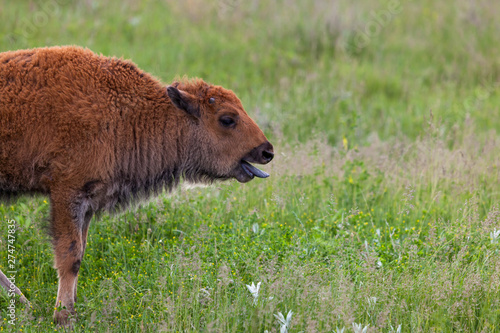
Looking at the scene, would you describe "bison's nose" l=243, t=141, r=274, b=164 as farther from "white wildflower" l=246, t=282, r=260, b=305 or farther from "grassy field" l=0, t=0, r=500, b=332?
"white wildflower" l=246, t=282, r=260, b=305

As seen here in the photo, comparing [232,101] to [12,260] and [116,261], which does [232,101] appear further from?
[12,260]

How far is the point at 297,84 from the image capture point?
1045 cm

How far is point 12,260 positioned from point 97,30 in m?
7.30

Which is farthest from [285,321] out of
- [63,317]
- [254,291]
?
[63,317]

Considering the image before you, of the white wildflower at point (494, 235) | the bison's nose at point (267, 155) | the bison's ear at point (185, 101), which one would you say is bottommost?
the white wildflower at point (494, 235)

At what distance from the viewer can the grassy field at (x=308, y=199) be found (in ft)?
14.3

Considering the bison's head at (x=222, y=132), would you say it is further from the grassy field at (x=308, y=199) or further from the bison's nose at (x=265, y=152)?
the grassy field at (x=308, y=199)

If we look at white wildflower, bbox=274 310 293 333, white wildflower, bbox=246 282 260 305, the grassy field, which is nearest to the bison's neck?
the grassy field

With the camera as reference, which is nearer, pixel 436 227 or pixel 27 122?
pixel 27 122

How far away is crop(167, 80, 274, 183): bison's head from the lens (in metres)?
5.07

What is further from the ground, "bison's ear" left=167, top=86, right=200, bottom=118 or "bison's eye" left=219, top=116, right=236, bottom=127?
"bison's ear" left=167, top=86, right=200, bottom=118

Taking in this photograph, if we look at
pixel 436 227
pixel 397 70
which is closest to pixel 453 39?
pixel 397 70

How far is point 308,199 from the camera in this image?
6.39 meters

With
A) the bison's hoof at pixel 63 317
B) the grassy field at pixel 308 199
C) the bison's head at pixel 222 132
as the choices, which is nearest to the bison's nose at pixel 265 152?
the bison's head at pixel 222 132
